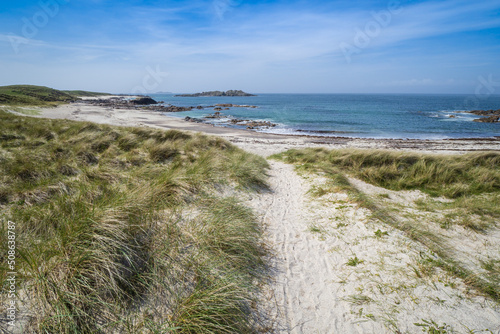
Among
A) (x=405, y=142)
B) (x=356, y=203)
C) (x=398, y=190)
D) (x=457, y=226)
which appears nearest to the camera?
(x=457, y=226)

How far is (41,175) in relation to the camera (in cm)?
553

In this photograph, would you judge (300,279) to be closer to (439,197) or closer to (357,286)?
(357,286)

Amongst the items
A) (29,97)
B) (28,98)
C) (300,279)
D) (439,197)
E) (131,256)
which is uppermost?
(29,97)

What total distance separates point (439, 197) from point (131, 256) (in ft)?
31.3

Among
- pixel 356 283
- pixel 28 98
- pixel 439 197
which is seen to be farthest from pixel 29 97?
pixel 439 197

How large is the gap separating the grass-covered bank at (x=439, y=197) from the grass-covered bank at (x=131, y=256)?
3.40 m

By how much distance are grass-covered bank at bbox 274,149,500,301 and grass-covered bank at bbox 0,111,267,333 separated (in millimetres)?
3397

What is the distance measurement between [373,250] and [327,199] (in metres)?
2.45

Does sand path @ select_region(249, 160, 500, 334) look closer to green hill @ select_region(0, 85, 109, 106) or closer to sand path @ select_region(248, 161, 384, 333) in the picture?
sand path @ select_region(248, 161, 384, 333)

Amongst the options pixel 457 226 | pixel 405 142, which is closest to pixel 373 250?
pixel 457 226

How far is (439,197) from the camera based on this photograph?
24.3 ft

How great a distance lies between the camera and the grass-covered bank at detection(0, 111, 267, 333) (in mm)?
2311

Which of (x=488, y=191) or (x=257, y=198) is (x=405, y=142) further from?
(x=257, y=198)

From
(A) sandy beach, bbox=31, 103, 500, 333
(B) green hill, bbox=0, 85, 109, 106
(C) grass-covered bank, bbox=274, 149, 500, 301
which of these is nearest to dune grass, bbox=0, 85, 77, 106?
(B) green hill, bbox=0, 85, 109, 106
